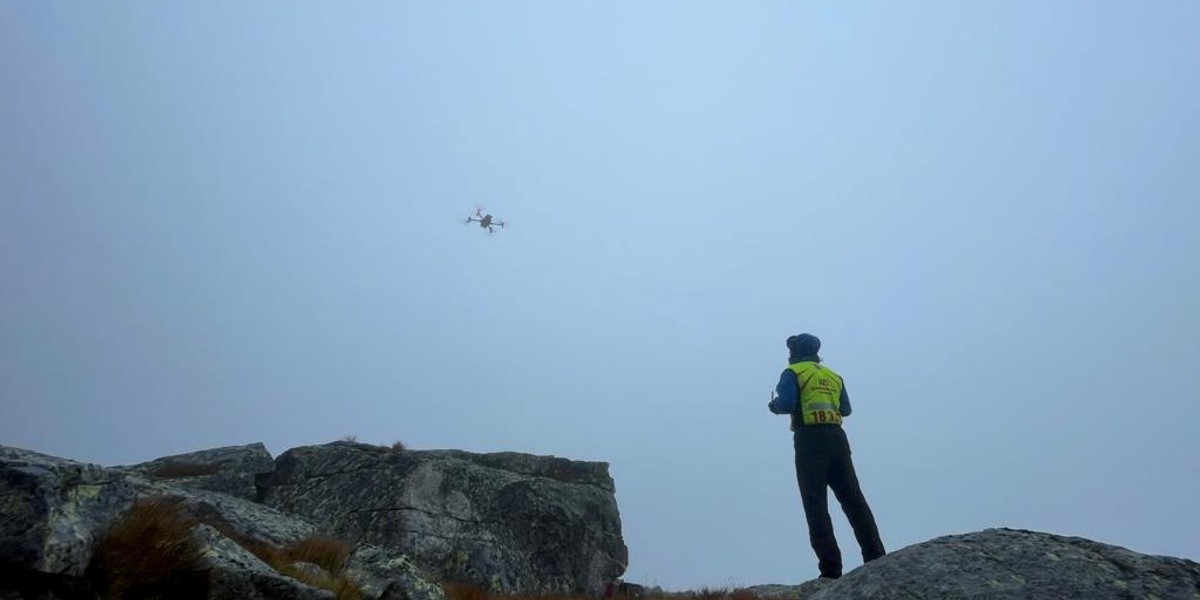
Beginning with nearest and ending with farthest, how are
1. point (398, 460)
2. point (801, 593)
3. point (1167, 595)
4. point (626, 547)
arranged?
point (1167, 595) → point (801, 593) → point (398, 460) → point (626, 547)

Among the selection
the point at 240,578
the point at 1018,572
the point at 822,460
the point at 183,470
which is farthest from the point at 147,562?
the point at 822,460

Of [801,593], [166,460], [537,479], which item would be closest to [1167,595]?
[801,593]

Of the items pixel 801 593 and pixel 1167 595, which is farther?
pixel 801 593

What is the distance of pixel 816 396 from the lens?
10.4m

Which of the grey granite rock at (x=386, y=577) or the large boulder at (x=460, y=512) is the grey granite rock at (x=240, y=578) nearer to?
the grey granite rock at (x=386, y=577)

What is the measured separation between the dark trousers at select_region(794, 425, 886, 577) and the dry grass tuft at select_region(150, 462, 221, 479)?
7.80 m

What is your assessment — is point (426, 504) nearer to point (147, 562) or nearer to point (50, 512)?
point (147, 562)

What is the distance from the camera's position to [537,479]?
1313cm

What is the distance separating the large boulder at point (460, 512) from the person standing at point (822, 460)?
3741mm

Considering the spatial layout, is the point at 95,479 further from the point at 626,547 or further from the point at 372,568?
the point at 626,547

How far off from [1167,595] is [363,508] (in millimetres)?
9009

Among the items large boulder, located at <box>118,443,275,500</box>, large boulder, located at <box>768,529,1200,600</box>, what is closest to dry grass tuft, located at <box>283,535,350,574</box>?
large boulder, located at <box>768,529,1200,600</box>

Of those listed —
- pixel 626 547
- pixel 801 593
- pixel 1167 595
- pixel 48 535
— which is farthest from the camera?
pixel 626 547

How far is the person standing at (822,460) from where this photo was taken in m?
10.0
